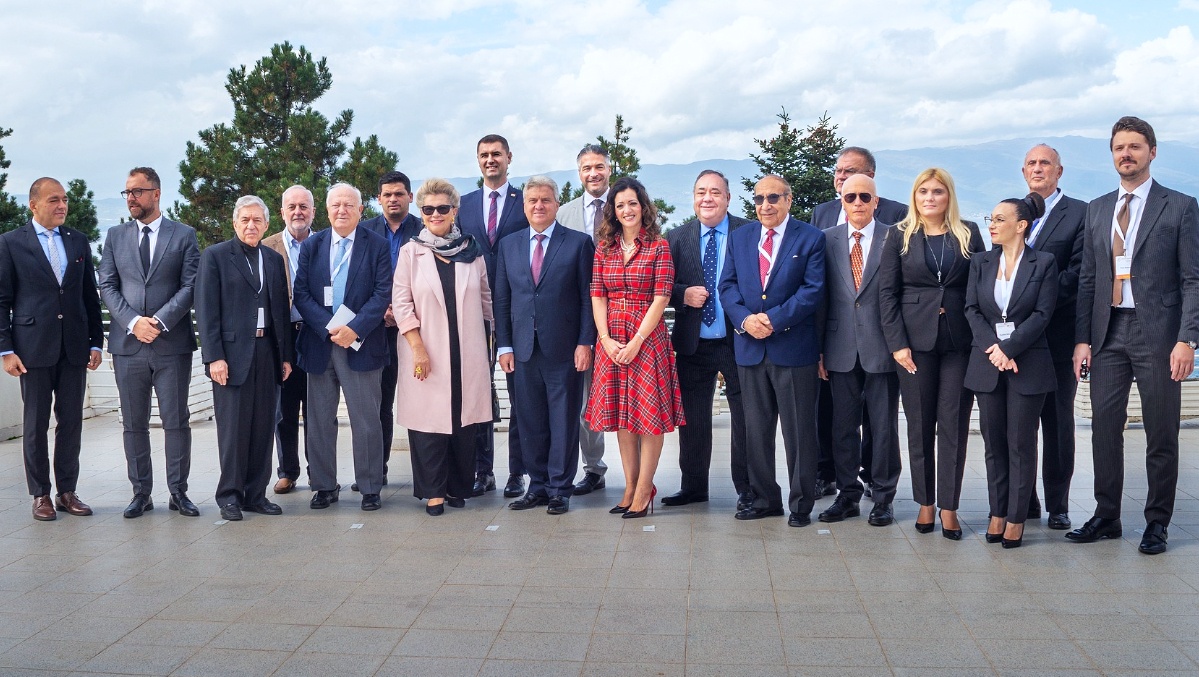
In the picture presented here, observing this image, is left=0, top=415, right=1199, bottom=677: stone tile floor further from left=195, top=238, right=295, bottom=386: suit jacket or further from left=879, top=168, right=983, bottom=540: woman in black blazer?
left=195, top=238, right=295, bottom=386: suit jacket

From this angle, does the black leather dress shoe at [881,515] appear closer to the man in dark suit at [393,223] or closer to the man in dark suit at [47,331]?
the man in dark suit at [393,223]

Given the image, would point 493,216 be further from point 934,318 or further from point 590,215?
point 934,318

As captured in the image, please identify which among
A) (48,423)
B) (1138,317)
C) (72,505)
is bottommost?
(72,505)

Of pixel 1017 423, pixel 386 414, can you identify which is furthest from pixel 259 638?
pixel 1017 423

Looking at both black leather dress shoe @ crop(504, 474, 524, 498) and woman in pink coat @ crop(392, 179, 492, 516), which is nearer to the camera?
woman in pink coat @ crop(392, 179, 492, 516)

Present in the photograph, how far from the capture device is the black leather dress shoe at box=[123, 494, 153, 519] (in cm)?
550

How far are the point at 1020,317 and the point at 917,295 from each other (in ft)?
1.56

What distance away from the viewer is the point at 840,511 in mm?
5293

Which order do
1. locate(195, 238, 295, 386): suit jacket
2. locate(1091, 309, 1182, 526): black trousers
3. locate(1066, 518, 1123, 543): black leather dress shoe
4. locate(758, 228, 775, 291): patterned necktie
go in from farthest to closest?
locate(195, 238, 295, 386): suit jacket
locate(758, 228, 775, 291): patterned necktie
locate(1066, 518, 1123, 543): black leather dress shoe
locate(1091, 309, 1182, 526): black trousers

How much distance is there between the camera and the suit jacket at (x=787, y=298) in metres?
5.15

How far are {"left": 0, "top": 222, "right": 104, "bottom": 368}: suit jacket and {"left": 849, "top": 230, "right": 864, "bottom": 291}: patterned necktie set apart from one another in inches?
164

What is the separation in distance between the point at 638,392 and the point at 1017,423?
183 cm

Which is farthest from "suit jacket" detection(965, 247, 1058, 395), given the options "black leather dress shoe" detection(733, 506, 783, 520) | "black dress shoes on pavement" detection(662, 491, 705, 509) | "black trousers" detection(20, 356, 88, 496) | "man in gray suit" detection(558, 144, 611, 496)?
"black trousers" detection(20, 356, 88, 496)

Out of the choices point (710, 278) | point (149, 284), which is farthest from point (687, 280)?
point (149, 284)
